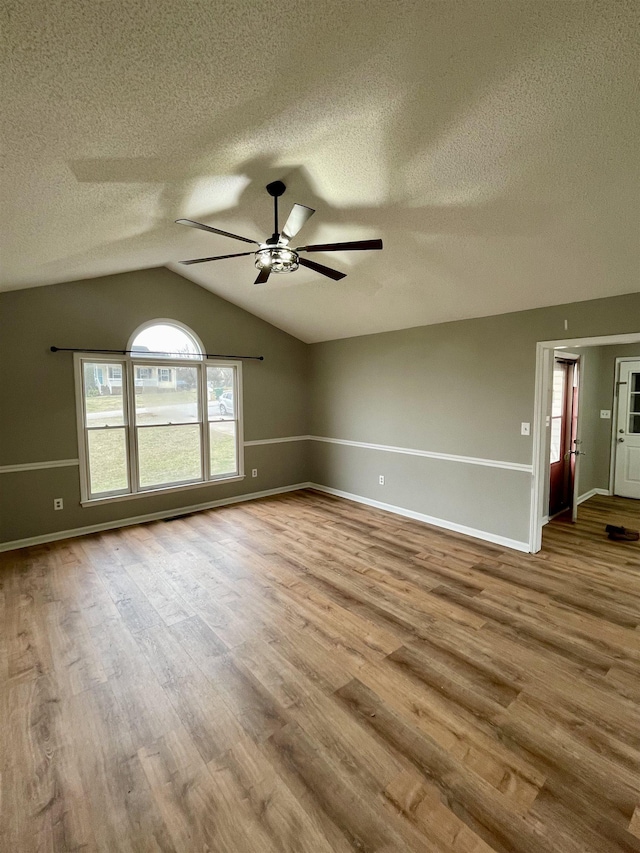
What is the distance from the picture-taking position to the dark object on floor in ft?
13.5

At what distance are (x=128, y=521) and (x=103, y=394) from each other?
5.23 feet

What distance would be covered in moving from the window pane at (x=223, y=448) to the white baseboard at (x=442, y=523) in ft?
5.39

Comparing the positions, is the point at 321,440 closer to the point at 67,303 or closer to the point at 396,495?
the point at 396,495

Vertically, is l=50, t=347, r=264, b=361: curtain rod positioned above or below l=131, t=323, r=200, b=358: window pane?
below

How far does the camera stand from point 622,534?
4.14 meters

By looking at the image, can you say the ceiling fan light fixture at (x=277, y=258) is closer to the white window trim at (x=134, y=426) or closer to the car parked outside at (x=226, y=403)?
the white window trim at (x=134, y=426)

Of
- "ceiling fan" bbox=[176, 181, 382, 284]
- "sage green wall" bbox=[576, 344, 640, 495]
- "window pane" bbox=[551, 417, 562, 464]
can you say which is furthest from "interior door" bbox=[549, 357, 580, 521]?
"ceiling fan" bbox=[176, 181, 382, 284]

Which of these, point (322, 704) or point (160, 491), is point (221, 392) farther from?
point (322, 704)

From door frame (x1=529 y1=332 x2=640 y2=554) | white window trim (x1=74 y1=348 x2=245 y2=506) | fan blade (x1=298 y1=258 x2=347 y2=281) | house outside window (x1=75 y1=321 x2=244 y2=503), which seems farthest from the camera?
house outside window (x1=75 y1=321 x2=244 y2=503)

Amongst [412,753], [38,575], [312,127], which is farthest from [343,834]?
[38,575]

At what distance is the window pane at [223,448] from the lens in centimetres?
545

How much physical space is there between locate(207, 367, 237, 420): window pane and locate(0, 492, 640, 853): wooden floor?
7.74 feet

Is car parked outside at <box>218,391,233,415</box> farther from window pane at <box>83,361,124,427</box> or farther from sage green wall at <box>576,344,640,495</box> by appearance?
sage green wall at <box>576,344,640,495</box>

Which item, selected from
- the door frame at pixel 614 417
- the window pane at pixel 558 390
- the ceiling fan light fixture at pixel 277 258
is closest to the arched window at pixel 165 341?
the ceiling fan light fixture at pixel 277 258
